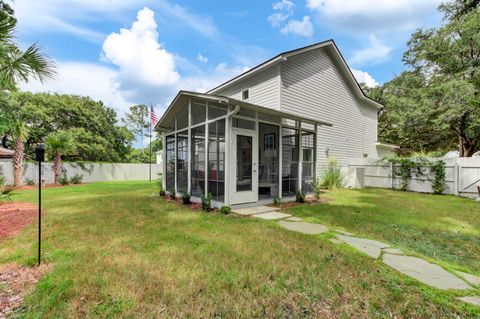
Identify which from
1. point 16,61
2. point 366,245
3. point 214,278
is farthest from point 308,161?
point 16,61

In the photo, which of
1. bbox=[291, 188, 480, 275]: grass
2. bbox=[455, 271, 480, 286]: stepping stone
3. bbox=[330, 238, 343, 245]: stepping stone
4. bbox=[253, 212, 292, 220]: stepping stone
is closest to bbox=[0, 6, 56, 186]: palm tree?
bbox=[253, 212, 292, 220]: stepping stone

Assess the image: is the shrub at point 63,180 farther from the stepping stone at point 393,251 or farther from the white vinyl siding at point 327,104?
the stepping stone at point 393,251

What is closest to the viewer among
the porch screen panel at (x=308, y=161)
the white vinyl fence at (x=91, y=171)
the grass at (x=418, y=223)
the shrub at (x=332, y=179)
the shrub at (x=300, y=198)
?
the grass at (x=418, y=223)

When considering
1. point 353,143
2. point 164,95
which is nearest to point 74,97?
point 164,95

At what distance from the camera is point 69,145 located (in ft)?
51.8

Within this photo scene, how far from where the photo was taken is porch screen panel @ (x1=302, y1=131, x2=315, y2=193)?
875 cm

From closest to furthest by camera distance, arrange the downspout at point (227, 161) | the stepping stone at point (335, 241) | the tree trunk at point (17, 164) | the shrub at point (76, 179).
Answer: the stepping stone at point (335, 241)
the downspout at point (227, 161)
the tree trunk at point (17, 164)
the shrub at point (76, 179)

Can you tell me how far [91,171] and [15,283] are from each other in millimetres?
18636

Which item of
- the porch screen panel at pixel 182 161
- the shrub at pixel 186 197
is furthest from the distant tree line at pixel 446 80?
the shrub at pixel 186 197

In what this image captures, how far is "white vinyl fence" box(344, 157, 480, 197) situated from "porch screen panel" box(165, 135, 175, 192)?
901 centimetres

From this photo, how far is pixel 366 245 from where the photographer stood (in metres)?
3.83

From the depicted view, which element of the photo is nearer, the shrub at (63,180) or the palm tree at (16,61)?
the palm tree at (16,61)

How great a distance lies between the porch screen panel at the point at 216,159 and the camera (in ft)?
21.8

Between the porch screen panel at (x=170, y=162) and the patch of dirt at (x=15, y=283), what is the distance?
6.11 m
